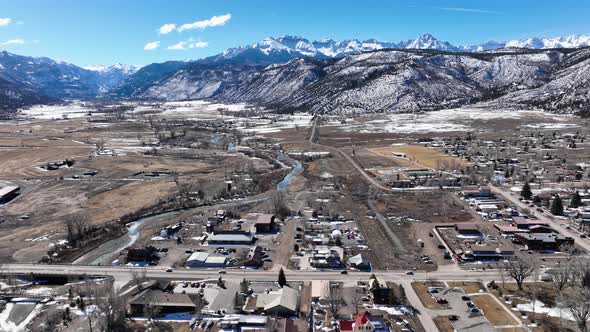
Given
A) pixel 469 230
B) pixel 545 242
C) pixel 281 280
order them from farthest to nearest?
pixel 469 230 → pixel 545 242 → pixel 281 280

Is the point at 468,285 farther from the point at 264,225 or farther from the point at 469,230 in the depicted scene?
the point at 264,225

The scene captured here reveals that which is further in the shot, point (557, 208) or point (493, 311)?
point (557, 208)

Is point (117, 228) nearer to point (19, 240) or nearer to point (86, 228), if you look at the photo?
point (86, 228)

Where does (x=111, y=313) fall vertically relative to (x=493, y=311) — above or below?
above

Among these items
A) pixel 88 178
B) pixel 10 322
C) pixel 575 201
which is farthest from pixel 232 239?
pixel 88 178

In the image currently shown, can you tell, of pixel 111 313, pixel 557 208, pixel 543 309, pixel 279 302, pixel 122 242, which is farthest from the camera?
pixel 557 208

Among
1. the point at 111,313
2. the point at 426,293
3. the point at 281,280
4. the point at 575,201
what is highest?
the point at 575,201
